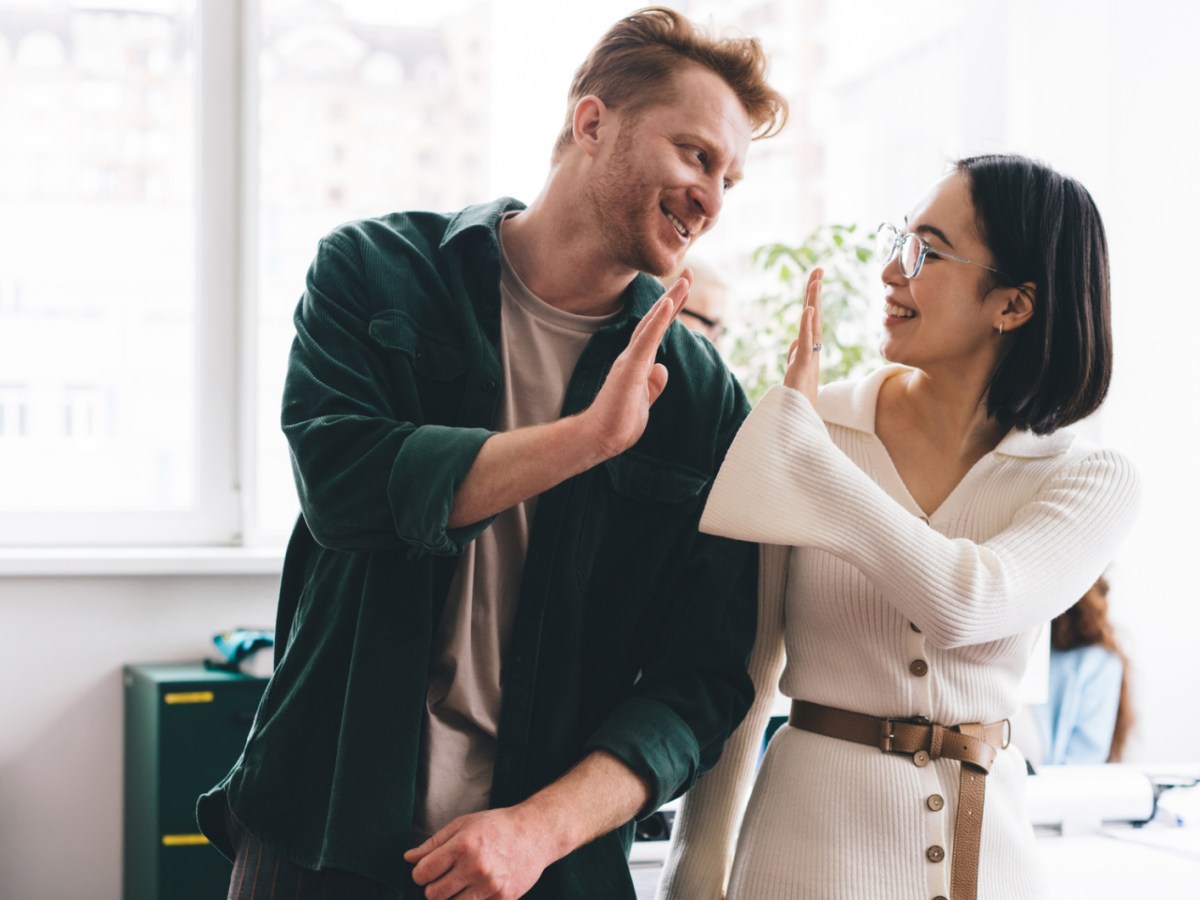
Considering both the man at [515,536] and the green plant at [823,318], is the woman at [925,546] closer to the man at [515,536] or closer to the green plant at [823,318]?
the man at [515,536]

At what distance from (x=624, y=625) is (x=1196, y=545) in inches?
117

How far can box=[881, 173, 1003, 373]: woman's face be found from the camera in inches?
56.7

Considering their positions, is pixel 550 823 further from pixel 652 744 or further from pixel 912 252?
pixel 912 252

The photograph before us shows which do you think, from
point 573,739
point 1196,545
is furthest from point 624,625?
point 1196,545

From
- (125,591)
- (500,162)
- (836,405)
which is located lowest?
(125,591)

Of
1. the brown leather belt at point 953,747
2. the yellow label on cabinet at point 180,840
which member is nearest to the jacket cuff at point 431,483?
the brown leather belt at point 953,747

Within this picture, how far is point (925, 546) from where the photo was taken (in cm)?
125

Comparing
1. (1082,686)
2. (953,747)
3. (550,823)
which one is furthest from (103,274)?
(1082,686)

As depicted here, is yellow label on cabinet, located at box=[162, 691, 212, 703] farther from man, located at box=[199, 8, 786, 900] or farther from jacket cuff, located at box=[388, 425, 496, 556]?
jacket cuff, located at box=[388, 425, 496, 556]

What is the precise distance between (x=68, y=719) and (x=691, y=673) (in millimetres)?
2394

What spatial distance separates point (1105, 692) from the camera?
3.43 m

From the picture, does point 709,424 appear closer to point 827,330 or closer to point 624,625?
point 624,625

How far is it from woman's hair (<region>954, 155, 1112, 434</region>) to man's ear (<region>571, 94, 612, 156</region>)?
454 mm

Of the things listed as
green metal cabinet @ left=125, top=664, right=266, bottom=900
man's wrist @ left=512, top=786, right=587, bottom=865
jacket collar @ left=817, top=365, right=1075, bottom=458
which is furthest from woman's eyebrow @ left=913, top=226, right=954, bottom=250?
green metal cabinet @ left=125, top=664, right=266, bottom=900
